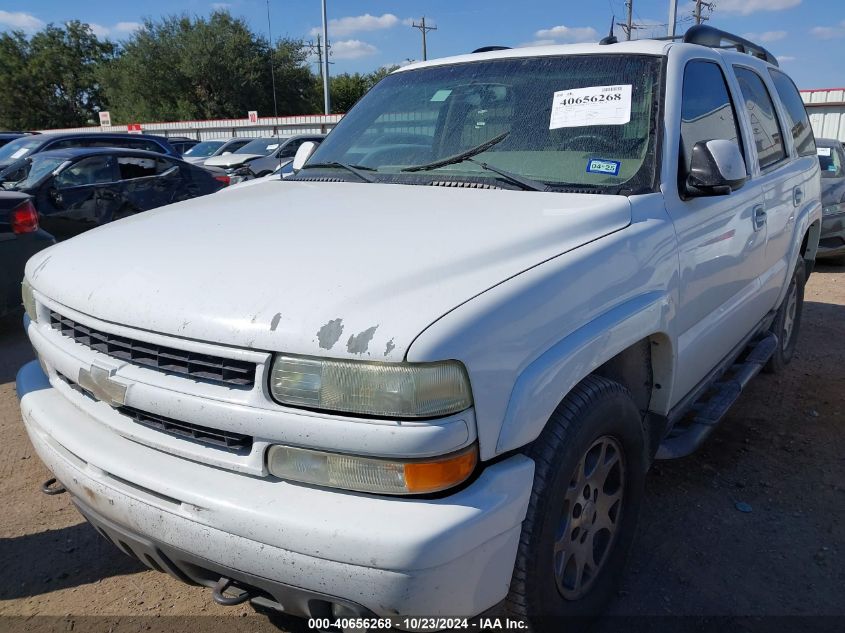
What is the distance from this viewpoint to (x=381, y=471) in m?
1.66

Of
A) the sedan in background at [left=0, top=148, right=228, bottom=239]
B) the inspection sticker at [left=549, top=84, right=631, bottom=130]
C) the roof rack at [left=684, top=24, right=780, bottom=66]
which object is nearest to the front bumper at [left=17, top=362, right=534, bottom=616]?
the inspection sticker at [left=549, top=84, right=631, bottom=130]

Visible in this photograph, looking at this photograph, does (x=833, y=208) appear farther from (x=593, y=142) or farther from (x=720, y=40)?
(x=593, y=142)

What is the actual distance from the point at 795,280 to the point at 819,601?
9.27 feet

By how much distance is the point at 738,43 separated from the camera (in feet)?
13.3

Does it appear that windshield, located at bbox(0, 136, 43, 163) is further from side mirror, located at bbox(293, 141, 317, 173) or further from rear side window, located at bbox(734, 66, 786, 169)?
rear side window, located at bbox(734, 66, 786, 169)

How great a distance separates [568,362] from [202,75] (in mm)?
50794

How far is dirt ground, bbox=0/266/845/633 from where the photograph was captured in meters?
2.48

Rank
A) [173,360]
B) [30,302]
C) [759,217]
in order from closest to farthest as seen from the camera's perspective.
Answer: [173,360] < [30,302] < [759,217]

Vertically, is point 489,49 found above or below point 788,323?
above

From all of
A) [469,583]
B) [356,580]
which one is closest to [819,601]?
[469,583]

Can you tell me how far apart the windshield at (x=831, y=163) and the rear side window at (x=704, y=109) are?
7002 mm

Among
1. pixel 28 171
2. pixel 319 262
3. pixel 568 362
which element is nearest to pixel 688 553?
pixel 568 362

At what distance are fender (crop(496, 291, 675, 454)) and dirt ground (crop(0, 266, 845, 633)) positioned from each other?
1033mm

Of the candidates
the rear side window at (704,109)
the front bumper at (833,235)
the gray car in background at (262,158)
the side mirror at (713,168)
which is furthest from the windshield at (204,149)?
the side mirror at (713,168)
